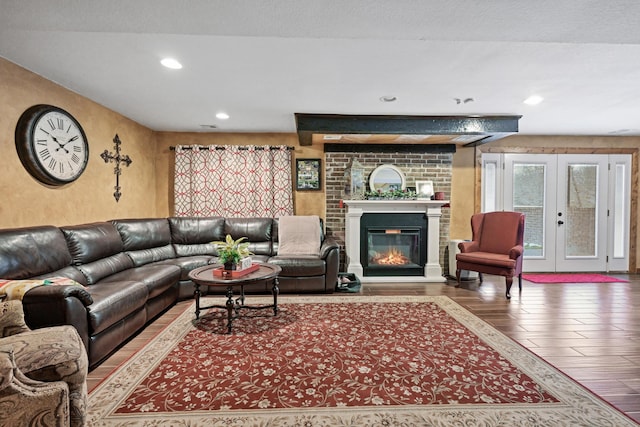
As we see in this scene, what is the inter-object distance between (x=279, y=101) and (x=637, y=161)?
233 inches

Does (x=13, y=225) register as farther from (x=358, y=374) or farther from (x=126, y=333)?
(x=358, y=374)

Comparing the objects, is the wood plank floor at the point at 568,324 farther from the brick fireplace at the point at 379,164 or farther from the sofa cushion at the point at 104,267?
the brick fireplace at the point at 379,164

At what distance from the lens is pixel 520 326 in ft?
9.79

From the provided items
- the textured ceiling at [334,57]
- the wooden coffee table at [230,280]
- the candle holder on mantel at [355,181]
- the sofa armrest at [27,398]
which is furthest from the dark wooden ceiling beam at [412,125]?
the sofa armrest at [27,398]

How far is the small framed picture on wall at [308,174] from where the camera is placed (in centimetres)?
507

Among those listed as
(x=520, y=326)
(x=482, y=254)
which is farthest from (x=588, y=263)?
(x=520, y=326)

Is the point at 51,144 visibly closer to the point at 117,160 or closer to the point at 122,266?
the point at 117,160

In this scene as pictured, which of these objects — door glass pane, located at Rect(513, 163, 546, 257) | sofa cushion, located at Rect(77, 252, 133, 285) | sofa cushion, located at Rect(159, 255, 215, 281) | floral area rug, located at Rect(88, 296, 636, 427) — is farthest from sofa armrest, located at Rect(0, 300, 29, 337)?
door glass pane, located at Rect(513, 163, 546, 257)

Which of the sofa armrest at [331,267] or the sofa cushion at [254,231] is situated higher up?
the sofa cushion at [254,231]

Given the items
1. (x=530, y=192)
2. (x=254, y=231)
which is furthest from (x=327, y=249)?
(x=530, y=192)

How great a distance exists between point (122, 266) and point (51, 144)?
1.35m

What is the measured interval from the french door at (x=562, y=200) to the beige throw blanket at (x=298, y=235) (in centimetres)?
288

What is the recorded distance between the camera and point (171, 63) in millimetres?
2516

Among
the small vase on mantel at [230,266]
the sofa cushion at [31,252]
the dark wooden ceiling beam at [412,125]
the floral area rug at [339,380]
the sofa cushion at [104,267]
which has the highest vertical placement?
the dark wooden ceiling beam at [412,125]
